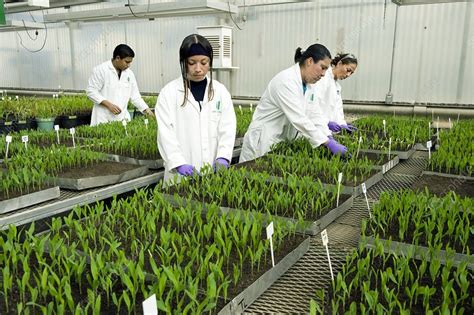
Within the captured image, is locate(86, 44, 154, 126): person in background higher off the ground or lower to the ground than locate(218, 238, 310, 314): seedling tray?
higher

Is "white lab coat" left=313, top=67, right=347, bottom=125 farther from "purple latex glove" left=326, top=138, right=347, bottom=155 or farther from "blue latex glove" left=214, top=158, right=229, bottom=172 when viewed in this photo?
"blue latex glove" left=214, top=158, right=229, bottom=172

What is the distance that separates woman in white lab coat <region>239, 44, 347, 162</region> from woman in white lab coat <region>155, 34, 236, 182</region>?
48 centimetres

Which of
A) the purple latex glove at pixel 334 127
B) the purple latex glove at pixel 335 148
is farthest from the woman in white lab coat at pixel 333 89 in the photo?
the purple latex glove at pixel 335 148

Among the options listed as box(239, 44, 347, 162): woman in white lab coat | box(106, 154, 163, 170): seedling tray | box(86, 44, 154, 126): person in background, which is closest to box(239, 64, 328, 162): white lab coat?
box(239, 44, 347, 162): woman in white lab coat

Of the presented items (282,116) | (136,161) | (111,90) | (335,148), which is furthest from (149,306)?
(111,90)

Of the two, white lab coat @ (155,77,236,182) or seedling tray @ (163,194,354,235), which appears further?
white lab coat @ (155,77,236,182)

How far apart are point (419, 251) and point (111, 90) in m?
3.76

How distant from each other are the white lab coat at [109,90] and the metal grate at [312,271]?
3.15m

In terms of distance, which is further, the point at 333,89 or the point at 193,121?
the point at 333,89

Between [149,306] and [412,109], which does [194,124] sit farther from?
[412,109]

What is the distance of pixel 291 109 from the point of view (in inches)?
109

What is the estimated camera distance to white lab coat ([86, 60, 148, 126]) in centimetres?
429

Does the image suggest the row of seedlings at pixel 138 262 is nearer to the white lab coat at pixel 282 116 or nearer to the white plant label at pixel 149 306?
the white plant label at pixel 149 306

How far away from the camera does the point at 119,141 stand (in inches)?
116
